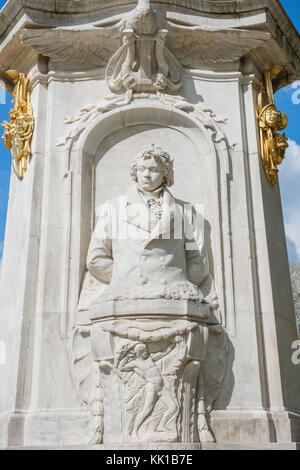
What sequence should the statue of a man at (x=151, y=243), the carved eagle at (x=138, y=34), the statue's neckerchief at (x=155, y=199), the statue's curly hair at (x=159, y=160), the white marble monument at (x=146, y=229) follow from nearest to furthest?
the white marble monument at (x=146, y=229) → the statue of a man at (x=151, y=243) → the statue's neckerchief at (x=155, y=199) → the statue's curly hair at (x=159, y=160) → the carved eagle at (x=138, y=34)

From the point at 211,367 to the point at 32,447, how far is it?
110 inches

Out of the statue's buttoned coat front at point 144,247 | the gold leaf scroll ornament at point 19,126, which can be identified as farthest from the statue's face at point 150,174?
the gold leaf scroll ornament at point 19,126

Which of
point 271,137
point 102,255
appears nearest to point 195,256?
point 102,255

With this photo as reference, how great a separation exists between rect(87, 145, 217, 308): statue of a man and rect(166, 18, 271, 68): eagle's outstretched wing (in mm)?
2522

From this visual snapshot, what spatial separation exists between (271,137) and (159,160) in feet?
8.31

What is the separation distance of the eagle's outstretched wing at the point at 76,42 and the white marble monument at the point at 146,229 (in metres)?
0.02

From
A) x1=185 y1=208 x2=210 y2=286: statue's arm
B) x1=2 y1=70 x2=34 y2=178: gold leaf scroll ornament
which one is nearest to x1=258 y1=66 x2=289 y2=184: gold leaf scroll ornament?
x1=185 y1=208 x2=210 y2=286: statue's arm

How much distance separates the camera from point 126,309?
7887 mm

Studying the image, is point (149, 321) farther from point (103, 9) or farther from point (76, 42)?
point (103, 9)

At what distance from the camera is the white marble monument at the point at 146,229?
7.89 m

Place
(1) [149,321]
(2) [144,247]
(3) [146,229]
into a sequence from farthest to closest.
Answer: (3) [146,229], (2) [144,247], (1) [149,321]

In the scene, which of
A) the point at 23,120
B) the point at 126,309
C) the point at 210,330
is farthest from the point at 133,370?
the point at 23,120

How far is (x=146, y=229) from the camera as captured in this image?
854 centimetres

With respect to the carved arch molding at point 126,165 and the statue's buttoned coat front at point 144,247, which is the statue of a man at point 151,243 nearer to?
the statue's buttoned coat front at point 144,247
